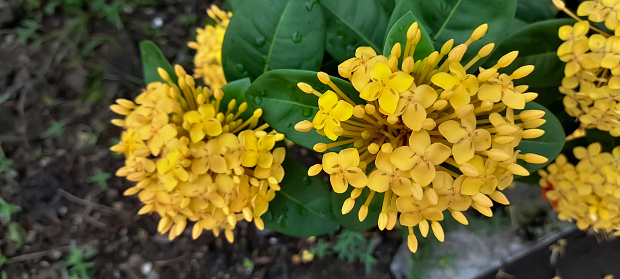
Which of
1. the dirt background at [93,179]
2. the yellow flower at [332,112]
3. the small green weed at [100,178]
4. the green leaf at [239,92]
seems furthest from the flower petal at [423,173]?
the small green weed at [100,178]

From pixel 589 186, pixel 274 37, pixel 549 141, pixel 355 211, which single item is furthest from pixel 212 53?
pixel 589 186

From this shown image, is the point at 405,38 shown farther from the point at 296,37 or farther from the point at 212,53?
the point at 212,53

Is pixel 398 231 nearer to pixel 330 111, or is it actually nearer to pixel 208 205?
pixel 208 205

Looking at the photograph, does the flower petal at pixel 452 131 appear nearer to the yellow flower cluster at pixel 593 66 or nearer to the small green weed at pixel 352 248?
the yellow flower cluster at pixel 593 66

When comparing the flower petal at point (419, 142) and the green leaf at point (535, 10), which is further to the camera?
the green leaf at point (535, 10)

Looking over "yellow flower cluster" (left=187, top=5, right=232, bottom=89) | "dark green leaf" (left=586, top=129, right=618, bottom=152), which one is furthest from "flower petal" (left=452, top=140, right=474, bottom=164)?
"yellow flower cluster" (left=187, top=5, right=232, bottom=89)
